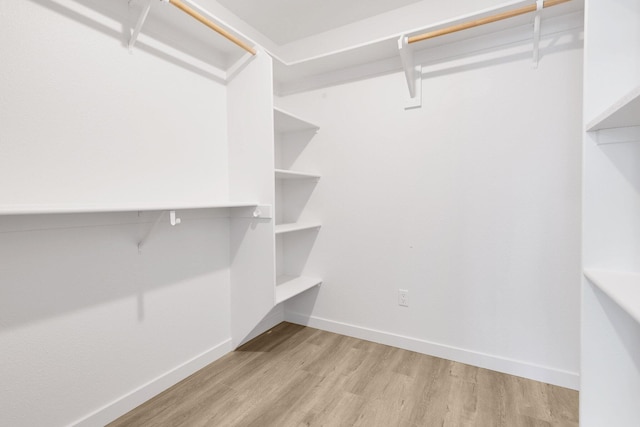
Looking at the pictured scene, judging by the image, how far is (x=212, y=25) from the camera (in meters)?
1.60

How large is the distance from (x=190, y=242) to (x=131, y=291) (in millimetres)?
414

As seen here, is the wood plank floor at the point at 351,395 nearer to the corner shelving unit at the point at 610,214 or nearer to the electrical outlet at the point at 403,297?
the electrical outlet at the point at 403,297

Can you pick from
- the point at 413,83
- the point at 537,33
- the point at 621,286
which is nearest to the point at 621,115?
the point at 621,286

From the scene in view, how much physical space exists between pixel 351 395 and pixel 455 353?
79 cm

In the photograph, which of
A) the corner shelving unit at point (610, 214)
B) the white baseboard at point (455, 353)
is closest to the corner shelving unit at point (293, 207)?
the white baseboard at point (455, 353)

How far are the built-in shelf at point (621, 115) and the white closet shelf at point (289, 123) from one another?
5.29ft

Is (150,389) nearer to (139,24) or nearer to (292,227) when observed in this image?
(292,227)

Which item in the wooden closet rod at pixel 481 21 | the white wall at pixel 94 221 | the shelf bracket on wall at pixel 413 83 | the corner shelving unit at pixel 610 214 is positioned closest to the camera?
the corner shelving unit at pixel 610 214

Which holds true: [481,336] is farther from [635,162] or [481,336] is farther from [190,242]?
[190,242]

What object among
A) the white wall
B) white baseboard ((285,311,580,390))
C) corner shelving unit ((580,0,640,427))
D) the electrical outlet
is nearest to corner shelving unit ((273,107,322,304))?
white baseboard ((285,311,580,390))

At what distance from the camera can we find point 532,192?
1731mm

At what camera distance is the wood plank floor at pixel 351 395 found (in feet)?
4.73

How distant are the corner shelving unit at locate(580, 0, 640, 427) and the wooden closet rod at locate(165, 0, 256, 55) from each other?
1.63 m

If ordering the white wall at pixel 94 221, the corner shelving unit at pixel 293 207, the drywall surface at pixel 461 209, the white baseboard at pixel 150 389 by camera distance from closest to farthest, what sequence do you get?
the white wall at pixel 94 221 < the white baseboard at pixel 150 389 < the drywall surface at pixel 461 209 < the corner shelving unit at pixel 293 207
